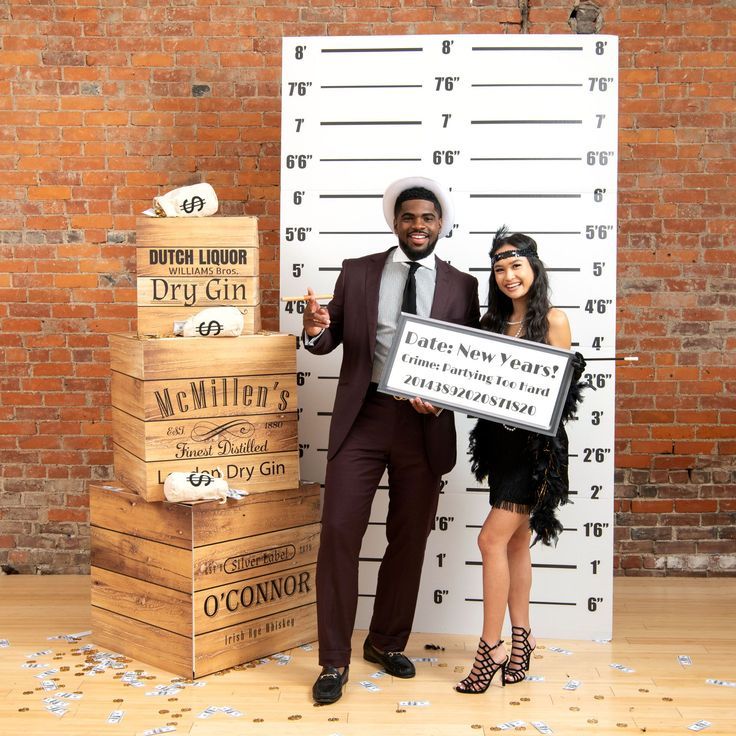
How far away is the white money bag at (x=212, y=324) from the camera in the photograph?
3438mm

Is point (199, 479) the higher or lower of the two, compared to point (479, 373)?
lower

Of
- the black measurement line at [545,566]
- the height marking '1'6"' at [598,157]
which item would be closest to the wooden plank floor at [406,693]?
the black measurement line at [545,566]

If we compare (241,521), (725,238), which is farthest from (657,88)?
(241,521)

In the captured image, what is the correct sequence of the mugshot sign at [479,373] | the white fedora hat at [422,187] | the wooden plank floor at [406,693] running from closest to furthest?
the wooden plank floor at [406,693] < the mugshot sign at [479,373] < the white fedora hat at [422,187]

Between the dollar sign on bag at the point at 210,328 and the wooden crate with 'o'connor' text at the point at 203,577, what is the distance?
25.2 inches

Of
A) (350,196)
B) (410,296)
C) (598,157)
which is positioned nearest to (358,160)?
(350,196)

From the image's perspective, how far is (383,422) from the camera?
330 cm

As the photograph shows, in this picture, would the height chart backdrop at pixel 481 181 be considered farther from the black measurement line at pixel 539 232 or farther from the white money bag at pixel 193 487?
the white money bag at pixel 193 487

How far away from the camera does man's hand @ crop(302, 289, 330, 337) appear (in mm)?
3193

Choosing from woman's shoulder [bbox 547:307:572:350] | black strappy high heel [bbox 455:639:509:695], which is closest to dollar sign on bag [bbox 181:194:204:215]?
woman's shoulder [bbox 547:307:572:350]

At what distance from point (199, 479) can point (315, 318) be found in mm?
746

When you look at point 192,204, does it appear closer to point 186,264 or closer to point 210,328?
point 186,264

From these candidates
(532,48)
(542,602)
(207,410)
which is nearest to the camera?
(207,410)

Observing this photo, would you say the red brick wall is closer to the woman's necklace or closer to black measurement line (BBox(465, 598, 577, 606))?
black measurement line (BBox(465, 598, 577, 606))
